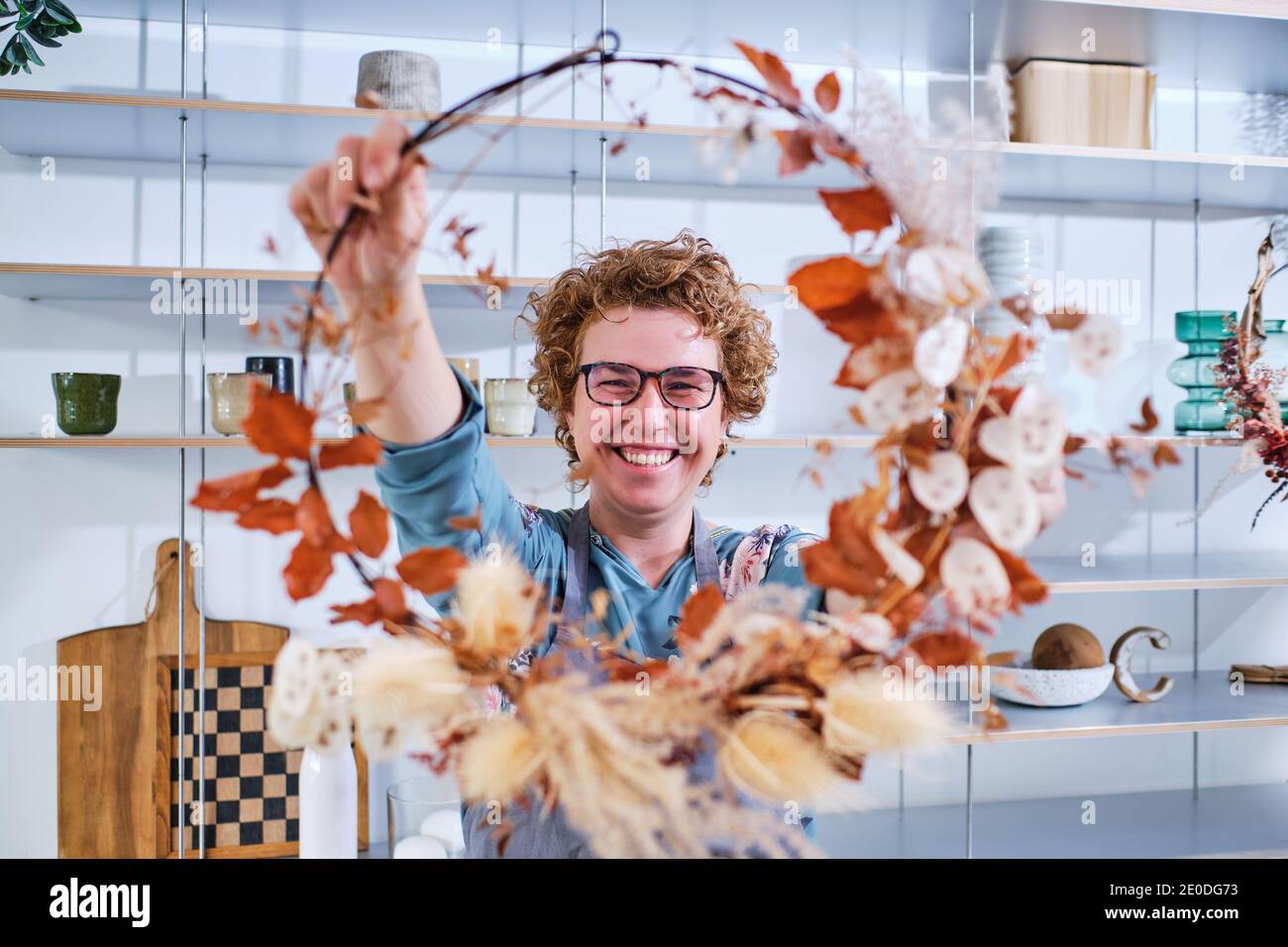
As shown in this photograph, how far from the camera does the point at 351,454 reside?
373 mm

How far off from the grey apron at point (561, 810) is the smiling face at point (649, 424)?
9 cm

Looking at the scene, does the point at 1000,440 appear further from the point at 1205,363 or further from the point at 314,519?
the point at 1205,363

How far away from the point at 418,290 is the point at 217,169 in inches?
86.4

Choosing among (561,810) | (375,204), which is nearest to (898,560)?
(375,204)

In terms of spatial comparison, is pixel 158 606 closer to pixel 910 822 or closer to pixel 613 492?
pixel 613 492

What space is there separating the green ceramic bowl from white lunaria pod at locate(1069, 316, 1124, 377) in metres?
2.11

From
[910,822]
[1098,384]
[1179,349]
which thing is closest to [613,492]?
[910,822]

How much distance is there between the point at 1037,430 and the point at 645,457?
0.63m

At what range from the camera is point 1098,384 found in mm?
2734

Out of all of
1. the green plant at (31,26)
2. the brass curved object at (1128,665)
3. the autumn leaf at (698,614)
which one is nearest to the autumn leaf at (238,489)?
the autumn leaf at (698,614)

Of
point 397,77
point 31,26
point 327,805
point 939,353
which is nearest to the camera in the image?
point 939,353

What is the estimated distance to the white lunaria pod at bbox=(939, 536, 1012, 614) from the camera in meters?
0.35

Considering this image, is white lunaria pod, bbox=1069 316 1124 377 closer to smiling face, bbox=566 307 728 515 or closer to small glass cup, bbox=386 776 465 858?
smiling face, bbox=566 307 728 515

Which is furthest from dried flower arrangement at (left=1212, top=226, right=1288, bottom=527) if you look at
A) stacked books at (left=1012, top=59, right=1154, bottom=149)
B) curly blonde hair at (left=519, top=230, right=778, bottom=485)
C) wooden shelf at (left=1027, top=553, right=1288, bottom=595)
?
curly blonde hair at (left=519, top=230, right=778, bottom=485)
